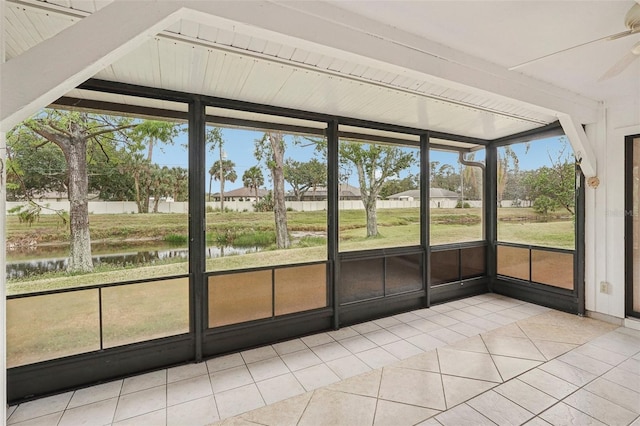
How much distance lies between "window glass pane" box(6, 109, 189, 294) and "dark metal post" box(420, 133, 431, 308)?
3041mm

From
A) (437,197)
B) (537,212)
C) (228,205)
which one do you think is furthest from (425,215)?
(228,205)

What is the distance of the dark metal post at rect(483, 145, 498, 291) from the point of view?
15.9ft

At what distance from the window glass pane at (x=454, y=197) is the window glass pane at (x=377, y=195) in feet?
1.15

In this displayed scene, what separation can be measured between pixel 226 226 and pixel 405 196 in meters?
2.46

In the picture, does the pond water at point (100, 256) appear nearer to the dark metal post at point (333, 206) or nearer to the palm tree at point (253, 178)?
the palm tree at point (253, 178)

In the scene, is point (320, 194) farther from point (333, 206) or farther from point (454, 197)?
point (454, 197)

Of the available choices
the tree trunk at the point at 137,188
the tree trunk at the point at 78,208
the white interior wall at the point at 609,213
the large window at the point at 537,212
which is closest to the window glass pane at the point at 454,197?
the large window at the point at 537,212

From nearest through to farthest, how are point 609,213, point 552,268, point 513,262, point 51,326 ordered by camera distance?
point 51,326 < point 609,213 < point 552,268 < point 513,262

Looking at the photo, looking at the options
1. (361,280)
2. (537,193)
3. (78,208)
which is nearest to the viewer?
(78,208)

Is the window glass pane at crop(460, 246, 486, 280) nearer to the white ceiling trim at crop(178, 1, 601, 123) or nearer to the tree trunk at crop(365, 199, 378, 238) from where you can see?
the tree trunk at crop(365, 199, 378, 238)

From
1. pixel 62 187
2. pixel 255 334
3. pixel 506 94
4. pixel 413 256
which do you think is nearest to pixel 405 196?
pixel 413 256

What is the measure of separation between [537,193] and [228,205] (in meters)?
4.25

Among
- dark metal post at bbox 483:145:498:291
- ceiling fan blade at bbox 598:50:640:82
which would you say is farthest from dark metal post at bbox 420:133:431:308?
ceiling fan blade at bbox 598:50:640:82

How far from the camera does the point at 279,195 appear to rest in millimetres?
3400
